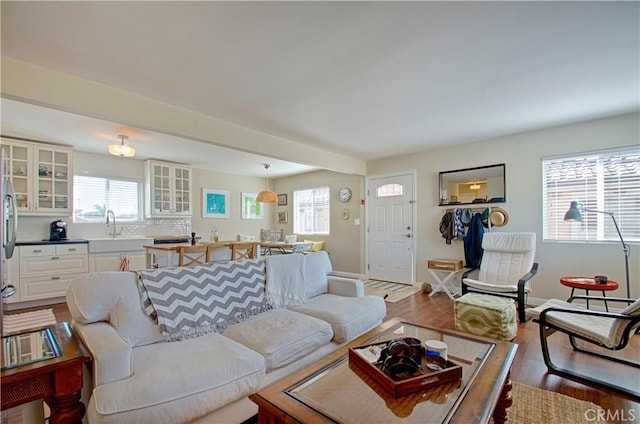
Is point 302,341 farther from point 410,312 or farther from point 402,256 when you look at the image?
point 402,256

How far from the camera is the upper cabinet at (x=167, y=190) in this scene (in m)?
5.54

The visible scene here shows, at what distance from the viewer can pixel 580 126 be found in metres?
3.71

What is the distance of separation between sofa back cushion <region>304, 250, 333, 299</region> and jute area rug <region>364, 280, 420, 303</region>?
1.62m

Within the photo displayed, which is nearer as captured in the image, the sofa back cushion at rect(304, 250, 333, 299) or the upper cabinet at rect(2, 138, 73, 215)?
the sofa back cushion at rect(304, 250, 333, 299)

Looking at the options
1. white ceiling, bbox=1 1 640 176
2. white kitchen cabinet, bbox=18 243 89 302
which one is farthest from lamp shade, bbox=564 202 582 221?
white kitchen cabinet, bbox=18 243 89 302

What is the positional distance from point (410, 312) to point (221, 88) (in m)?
3.29

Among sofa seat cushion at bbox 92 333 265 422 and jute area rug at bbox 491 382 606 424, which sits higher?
sofa seat cushion at bbox 92 333 265 422

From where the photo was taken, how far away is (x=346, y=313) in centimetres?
223

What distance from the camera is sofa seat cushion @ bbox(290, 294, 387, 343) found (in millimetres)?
2115

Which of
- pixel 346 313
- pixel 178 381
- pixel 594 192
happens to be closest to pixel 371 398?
pixel 178 381

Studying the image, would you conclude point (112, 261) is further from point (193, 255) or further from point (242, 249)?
point (242, 249)

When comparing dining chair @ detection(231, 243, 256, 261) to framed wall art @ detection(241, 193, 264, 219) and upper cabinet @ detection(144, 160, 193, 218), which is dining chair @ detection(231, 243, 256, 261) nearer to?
upper cabinet @ detection(144, 160, 193, 218)

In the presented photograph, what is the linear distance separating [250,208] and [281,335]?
605 cm

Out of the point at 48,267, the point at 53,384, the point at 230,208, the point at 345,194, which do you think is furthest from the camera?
the point at 230,208
